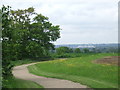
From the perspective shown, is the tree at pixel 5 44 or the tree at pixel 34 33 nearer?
the tree at pixel 5 44

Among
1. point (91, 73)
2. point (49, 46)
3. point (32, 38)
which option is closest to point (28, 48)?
point (32, 38)

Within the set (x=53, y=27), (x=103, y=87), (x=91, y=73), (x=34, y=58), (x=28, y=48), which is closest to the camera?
(x=103, y=87)

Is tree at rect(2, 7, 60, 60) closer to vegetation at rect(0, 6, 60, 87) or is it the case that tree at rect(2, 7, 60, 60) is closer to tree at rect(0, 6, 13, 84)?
vegetation at rect(0, 6, 60, 87)

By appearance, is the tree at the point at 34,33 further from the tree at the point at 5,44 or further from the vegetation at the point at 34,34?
the tree at the point at 5,44

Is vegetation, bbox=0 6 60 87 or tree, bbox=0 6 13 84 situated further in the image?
vegetation, bbox=0 6 60 87

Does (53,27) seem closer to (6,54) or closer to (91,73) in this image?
→ (91,73)

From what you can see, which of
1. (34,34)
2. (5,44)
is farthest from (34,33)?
(5,44)

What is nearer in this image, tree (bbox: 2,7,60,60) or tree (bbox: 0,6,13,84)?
tree (bbox: 0,6,13,84)

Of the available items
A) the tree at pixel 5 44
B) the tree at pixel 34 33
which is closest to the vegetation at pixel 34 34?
the tree at pixel 34 33

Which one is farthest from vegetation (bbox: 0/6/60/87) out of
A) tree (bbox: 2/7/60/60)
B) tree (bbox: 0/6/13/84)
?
tree (bbox: 0/6/13/84)

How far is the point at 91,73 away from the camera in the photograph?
18031 millimetres

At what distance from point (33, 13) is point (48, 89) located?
110ft

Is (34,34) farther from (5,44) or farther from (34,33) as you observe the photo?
(5,44)

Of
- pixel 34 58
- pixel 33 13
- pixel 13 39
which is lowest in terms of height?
pixel 34 58
